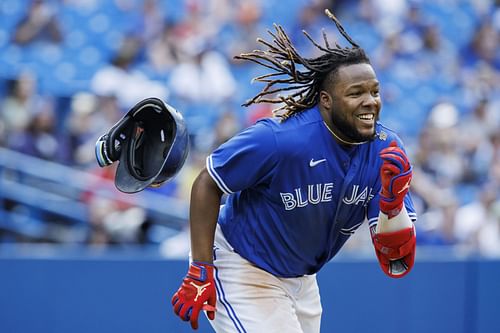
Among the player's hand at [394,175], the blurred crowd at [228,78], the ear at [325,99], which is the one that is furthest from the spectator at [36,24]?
the player's hand at [394,175]

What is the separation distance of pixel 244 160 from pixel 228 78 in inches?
244

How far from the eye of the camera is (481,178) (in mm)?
9625

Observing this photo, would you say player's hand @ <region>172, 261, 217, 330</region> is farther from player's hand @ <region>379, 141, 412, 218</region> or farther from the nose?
the nose

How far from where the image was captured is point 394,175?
408cm

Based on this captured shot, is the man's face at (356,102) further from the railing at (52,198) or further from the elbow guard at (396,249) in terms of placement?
the railing at (52,198)

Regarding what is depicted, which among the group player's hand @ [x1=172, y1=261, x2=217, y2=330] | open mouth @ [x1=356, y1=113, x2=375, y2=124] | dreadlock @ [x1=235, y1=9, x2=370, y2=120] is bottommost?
player's hand @ [x1=172, y1=261, x2=217, y2=330]

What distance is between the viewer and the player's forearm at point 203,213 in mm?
4234

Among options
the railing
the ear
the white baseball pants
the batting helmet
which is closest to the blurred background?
the railing

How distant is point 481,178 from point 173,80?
11.2ft

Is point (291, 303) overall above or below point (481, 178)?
below

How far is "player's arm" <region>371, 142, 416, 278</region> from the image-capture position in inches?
161

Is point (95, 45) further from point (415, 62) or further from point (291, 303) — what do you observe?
point (291, 303)

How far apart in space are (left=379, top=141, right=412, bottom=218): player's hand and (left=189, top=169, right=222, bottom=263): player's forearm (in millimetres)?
756

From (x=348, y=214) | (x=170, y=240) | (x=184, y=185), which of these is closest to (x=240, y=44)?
(x=184, y=185)
